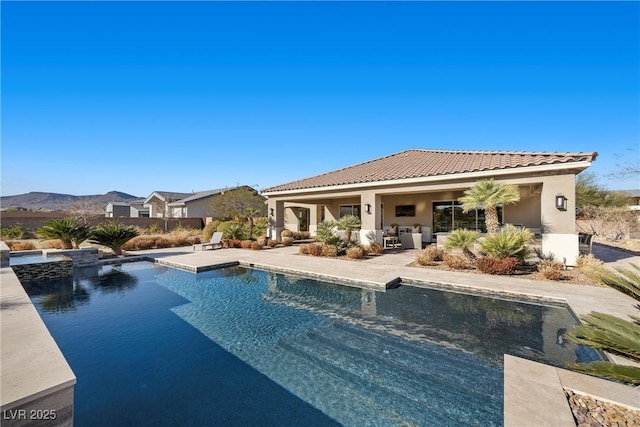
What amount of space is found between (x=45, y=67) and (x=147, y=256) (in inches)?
366

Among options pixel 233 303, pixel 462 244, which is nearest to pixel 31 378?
pixel 233 303

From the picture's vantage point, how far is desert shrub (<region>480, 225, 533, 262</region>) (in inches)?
395

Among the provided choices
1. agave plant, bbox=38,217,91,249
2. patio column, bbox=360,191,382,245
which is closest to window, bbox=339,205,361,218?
patio column, bbox=360,191,382,245

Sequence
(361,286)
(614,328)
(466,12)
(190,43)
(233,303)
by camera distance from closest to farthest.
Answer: (614,328), (233,303), (361,286), (466,12), (190,43)

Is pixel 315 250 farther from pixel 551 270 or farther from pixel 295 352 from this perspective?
pixel 551 270

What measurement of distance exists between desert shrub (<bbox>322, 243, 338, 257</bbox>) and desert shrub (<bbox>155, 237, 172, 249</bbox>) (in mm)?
11804

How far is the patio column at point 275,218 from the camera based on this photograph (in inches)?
775

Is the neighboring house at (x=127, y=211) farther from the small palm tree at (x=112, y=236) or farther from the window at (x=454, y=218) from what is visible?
the window at (x=454, y=218)

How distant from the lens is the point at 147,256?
15.2 meters

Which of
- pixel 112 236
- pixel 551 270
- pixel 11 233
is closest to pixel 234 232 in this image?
pixel 112 236

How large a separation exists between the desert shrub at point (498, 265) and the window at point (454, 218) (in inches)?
241

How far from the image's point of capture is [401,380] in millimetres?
4391

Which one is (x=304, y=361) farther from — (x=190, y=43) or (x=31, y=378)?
A: (x=190, y=43)

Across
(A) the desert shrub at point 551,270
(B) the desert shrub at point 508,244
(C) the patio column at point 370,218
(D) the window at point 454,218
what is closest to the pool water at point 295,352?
(A) the desert shrub at point 551,270
